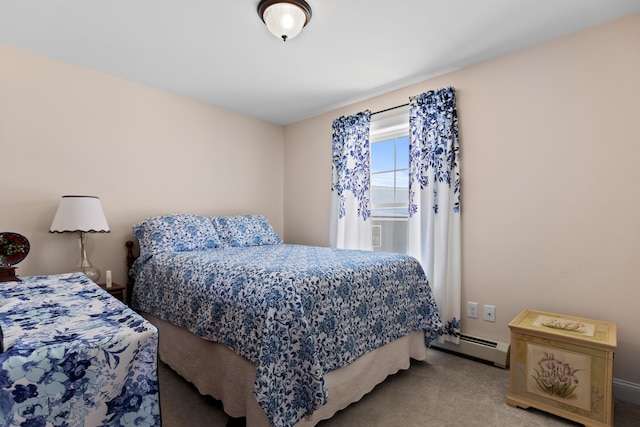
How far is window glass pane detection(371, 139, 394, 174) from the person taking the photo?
3.20 metres

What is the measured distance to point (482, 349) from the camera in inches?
94.2

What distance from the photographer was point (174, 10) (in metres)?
1.88

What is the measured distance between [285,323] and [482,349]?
1.79 m

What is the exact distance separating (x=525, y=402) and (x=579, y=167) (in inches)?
59.8

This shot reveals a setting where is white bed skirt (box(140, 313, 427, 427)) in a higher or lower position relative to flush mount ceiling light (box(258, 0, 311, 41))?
lower

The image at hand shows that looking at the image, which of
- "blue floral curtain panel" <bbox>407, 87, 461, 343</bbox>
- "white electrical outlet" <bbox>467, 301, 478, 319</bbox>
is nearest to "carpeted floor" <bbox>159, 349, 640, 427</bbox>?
"white electrical outlet" <bbox>467, 301, 478, 319</bbox>

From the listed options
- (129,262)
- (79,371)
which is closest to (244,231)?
(129,262)

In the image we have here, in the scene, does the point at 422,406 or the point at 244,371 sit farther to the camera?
the point at 422,406

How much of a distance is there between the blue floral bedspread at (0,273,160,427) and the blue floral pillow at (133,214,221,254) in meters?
1.62

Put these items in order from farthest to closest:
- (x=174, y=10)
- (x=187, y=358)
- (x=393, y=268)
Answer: (x=393, y=268) < (x=187, y=358) < (x=174, y=10)

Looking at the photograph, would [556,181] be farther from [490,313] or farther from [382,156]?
[382,156]

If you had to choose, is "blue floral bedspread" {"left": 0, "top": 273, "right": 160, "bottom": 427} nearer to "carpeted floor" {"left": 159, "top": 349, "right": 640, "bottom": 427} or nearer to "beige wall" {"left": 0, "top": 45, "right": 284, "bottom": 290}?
"carpeted floor" {"left": 159, "top": 349, "right": 640, "bottom": 427}

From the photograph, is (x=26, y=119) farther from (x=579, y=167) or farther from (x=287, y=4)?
(x=579, y=167)

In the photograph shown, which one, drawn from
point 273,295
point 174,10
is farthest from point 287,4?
point 273,295
